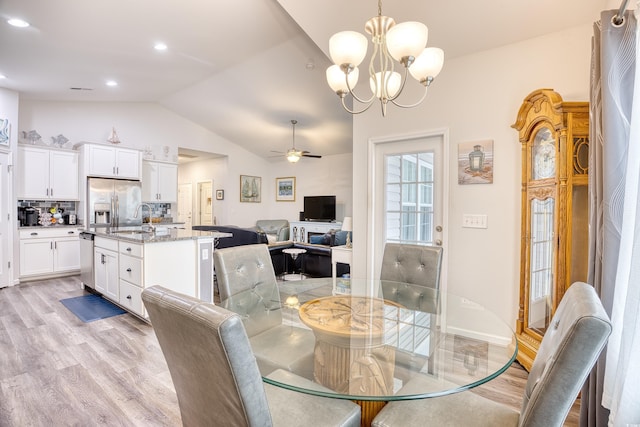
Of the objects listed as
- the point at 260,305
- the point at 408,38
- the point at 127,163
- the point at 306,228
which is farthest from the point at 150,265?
the point at 306,228

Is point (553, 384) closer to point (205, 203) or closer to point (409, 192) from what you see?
point (409, 192)

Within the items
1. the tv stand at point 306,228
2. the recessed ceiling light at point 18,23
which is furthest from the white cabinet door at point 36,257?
the tv stand at point 306,228

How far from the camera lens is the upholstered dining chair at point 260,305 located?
1419mm

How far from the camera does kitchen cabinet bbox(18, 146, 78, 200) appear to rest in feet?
16.5

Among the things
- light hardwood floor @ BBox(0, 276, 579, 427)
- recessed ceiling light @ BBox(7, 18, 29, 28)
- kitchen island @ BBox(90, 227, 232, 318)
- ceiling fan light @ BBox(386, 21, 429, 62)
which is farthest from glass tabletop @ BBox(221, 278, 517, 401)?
recessed ceiling light @ BBox(7, 18, 29, 28)

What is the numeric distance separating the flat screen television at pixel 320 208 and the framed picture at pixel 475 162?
214 inches

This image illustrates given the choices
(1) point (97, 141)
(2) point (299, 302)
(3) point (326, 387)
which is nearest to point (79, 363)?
(2) point (299, 302)

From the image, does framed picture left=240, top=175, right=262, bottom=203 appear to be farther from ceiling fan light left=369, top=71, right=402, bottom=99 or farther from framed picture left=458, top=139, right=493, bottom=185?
ceiling fan light left=369, top=71, right=402, bottom=99

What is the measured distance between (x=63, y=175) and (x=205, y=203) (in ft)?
12.7

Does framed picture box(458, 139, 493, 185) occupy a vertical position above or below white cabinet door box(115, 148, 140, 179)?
below

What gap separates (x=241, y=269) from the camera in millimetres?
2098

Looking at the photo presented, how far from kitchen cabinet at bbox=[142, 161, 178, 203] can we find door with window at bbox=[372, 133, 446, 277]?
545 cm

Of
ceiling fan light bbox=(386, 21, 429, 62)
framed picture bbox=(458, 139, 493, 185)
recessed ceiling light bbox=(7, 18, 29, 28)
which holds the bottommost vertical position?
framed picture bbox=(458, 139, 493, 185)

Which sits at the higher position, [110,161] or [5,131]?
[5,131]
